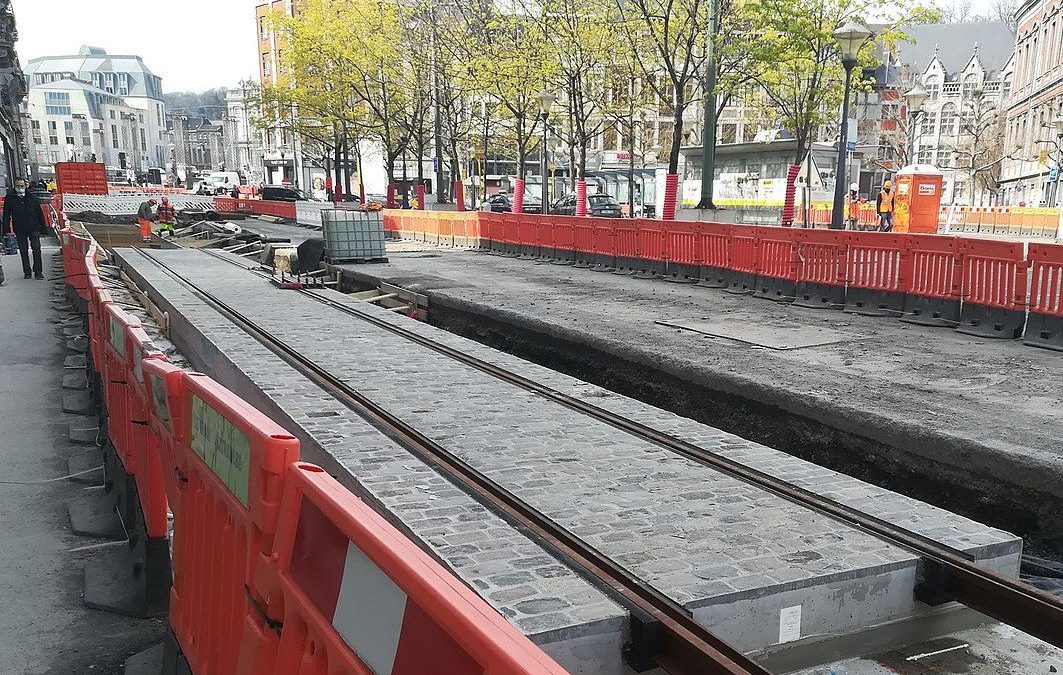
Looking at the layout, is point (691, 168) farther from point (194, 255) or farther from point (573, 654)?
point (573, 654)

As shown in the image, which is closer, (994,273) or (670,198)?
(994,273)

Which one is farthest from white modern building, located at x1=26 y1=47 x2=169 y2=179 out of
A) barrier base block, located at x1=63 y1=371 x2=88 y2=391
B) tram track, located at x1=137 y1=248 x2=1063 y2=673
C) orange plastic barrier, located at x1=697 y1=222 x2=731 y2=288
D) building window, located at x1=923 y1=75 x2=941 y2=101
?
tram track, located at x1=137 y1=248 x2=1063 y2=673

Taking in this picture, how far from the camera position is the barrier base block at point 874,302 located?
40.9 ft

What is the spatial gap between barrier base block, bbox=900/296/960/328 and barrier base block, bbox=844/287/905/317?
0.19 m

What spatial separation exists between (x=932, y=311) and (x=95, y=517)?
413 inches

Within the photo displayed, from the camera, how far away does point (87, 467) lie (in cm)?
689

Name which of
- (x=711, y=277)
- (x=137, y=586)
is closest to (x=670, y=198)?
(x=711, y=277)

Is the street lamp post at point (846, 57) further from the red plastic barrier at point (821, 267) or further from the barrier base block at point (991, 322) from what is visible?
the barrier base block at point (991, 322)

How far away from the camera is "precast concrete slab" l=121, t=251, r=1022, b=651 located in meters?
3.93

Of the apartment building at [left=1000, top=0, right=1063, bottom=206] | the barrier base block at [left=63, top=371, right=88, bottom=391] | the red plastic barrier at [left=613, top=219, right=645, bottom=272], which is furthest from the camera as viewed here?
the apartment building at [left=1000, top=0, right=1063, bottom=206]

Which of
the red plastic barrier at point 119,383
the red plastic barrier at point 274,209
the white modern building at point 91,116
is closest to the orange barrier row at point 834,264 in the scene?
the red plastic barrier at point 119,383

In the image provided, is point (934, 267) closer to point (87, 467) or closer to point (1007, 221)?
point (87, 467)

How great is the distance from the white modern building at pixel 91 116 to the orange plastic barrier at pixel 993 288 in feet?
448

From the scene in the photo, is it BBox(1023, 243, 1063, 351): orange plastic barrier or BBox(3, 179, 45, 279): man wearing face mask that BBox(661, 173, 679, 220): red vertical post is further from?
BBox(3, 179, 45, 279): man wearing face mask
